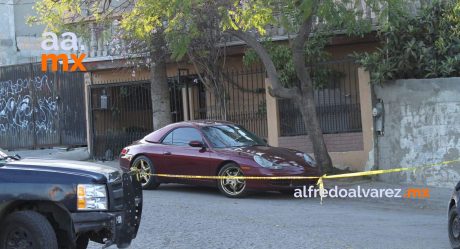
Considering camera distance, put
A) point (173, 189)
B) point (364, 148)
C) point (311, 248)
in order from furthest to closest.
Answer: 1. point (364, 148)
2. point (173, 189)
3. point (311, 248)

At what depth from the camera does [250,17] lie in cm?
1091

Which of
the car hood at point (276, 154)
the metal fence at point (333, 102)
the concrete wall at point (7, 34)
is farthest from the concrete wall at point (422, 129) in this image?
the concrete wall at point (7, 34)

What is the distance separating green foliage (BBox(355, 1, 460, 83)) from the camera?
12.7m

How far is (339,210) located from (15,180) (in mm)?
6161

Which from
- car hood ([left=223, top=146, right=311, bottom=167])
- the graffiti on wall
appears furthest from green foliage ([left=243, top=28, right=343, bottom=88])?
the graffiti on wall

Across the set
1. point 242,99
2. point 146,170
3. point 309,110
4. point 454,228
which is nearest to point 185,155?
point 146,170

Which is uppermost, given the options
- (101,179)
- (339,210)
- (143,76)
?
(143,76)

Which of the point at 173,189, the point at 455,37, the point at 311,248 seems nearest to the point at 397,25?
the point at 455,37

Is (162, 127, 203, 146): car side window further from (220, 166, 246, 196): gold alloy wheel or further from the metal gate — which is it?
the metal gate

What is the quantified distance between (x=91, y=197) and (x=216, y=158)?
19.5ft

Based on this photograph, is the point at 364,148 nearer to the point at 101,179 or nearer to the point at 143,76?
the point at 143,76

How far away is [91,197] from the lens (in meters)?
5.47

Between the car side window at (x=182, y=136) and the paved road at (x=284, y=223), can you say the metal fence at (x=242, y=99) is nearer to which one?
the car side window at (x=182, y=136)

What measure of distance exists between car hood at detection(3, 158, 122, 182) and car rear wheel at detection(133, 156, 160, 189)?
6.27 m
